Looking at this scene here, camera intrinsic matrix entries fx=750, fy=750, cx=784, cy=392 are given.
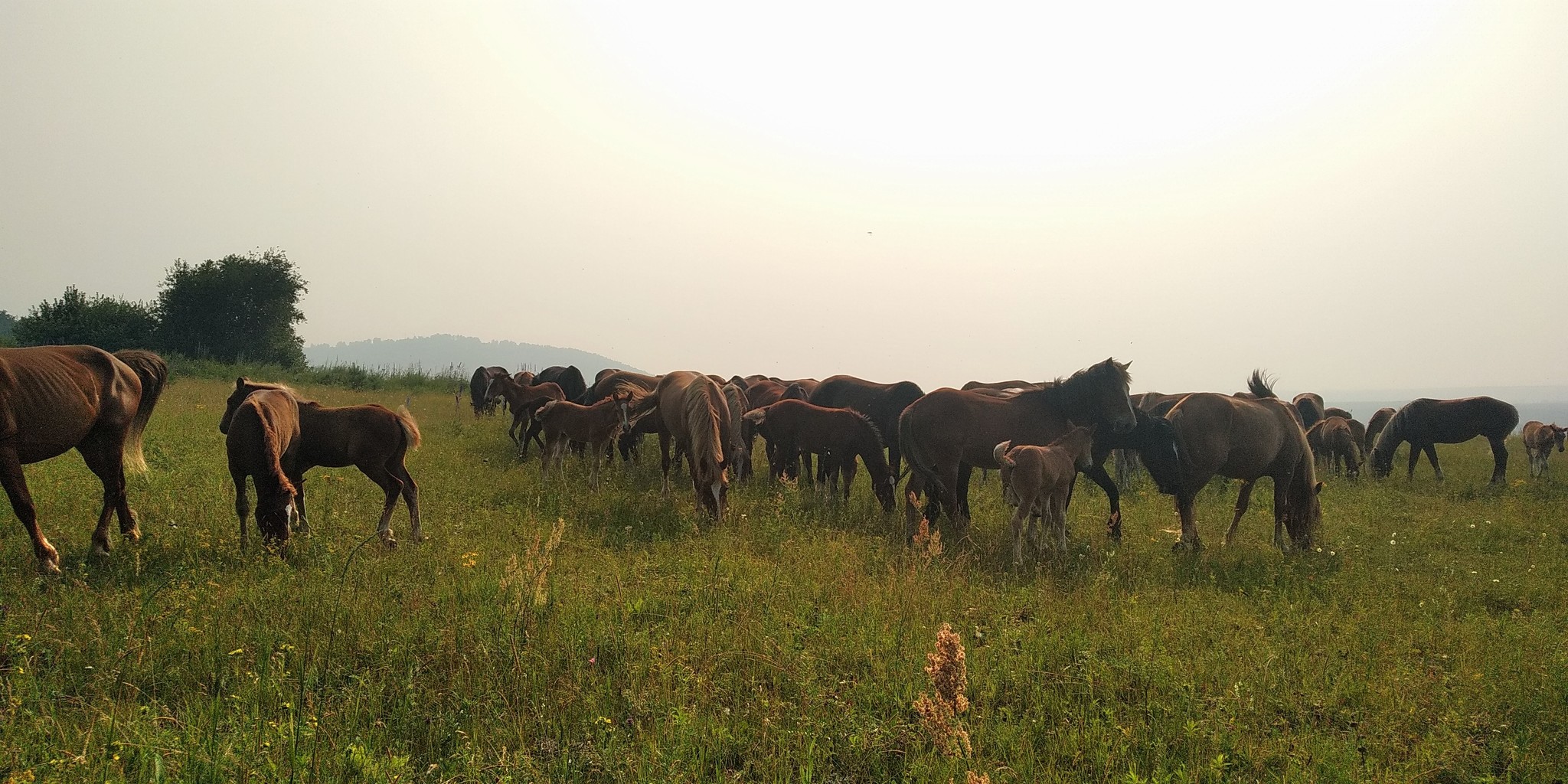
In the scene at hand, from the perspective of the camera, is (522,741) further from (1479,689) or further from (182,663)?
(1479,689)

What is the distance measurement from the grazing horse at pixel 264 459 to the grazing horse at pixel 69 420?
135 cm

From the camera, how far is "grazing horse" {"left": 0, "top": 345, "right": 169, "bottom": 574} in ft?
22.0

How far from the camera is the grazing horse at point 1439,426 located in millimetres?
18547

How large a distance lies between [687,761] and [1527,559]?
38.3 feet

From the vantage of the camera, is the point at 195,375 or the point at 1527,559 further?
the point at 195,375

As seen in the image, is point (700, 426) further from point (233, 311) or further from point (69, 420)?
point (233, 311)

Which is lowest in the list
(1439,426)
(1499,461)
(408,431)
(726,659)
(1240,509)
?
(726,659)

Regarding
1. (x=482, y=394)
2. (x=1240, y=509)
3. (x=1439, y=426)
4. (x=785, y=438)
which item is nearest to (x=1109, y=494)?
(x=1240, y=509)

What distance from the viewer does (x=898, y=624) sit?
5895 mm

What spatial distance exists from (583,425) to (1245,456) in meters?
10.4

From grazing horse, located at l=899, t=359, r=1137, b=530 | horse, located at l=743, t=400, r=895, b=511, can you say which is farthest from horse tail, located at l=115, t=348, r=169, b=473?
grazing horse, located at l=899, t=359, r=1137, b=530

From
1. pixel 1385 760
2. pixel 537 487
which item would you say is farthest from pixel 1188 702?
pixel 537 487

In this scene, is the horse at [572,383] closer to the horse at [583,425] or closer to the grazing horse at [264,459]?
the horse at [583,425]

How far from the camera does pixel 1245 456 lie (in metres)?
10.6
